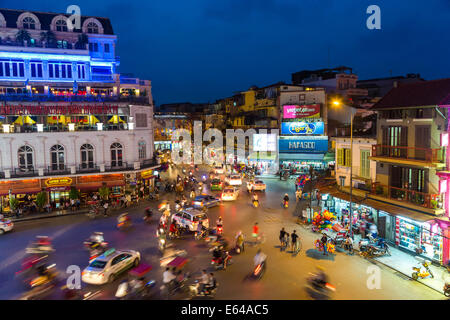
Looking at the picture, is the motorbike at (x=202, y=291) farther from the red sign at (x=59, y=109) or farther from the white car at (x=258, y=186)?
the red sign at (x=59, y=109)

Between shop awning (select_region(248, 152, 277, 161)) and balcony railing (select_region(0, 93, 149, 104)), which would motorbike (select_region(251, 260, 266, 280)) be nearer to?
balcony railing (select_region(0, 93, 149, 104))

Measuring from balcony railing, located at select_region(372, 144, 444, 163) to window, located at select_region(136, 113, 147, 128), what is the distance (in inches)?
970

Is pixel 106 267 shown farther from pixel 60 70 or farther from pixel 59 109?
pixel 60 70

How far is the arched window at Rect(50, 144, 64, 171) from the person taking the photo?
107ft

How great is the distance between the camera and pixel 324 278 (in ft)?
49.6

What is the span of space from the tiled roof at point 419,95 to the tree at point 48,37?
36.1 m

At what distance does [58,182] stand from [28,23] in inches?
791

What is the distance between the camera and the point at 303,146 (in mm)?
47188

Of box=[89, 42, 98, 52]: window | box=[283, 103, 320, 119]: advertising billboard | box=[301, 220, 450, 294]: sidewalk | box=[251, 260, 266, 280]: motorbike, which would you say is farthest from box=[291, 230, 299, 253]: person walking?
box=[89, 42, 98, 52]: window

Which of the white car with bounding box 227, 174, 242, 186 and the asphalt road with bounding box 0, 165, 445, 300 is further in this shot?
the white car with bounding box 227, 174, 242, 186

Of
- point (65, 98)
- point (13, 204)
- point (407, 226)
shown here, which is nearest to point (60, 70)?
point (65, 98)
